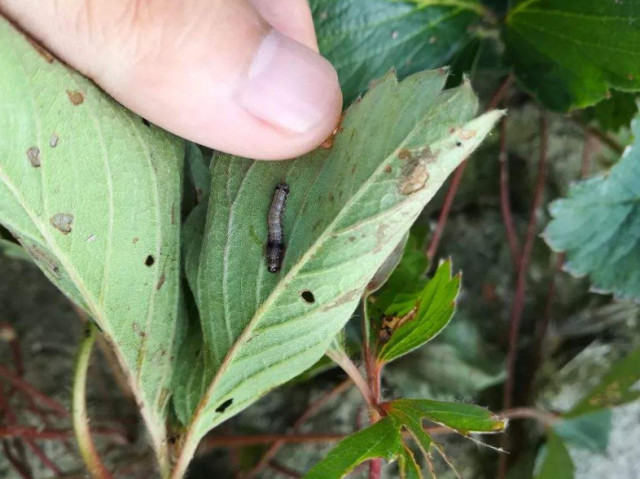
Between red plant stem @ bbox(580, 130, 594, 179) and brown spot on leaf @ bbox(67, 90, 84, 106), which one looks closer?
brown spot on leaf @ bbox(67, 90, 84, 106)

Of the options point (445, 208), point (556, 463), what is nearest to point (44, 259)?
point (445, 208)

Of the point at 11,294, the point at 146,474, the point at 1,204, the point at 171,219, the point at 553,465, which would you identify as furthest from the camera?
the point at 11,294

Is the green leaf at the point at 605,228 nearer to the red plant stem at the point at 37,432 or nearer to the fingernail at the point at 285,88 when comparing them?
the fingernail at the point at 285,88

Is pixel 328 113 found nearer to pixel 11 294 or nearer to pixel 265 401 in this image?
pixel 265 401

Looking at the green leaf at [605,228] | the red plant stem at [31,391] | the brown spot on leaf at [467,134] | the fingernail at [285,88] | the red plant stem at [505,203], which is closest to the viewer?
the brown spot on leaf at [467,134]

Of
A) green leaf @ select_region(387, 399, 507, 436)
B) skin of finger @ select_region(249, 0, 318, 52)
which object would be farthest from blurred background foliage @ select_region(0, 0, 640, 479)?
green leaf @ select_region(387, 399, 507, 436)

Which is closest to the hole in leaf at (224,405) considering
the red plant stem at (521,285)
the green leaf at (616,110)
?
the red plant stem at (521,285)

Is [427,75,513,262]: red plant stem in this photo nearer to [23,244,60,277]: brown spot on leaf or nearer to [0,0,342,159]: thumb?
[0,0,342,159]: thumb

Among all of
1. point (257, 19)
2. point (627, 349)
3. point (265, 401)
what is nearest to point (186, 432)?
point (265, 401)
